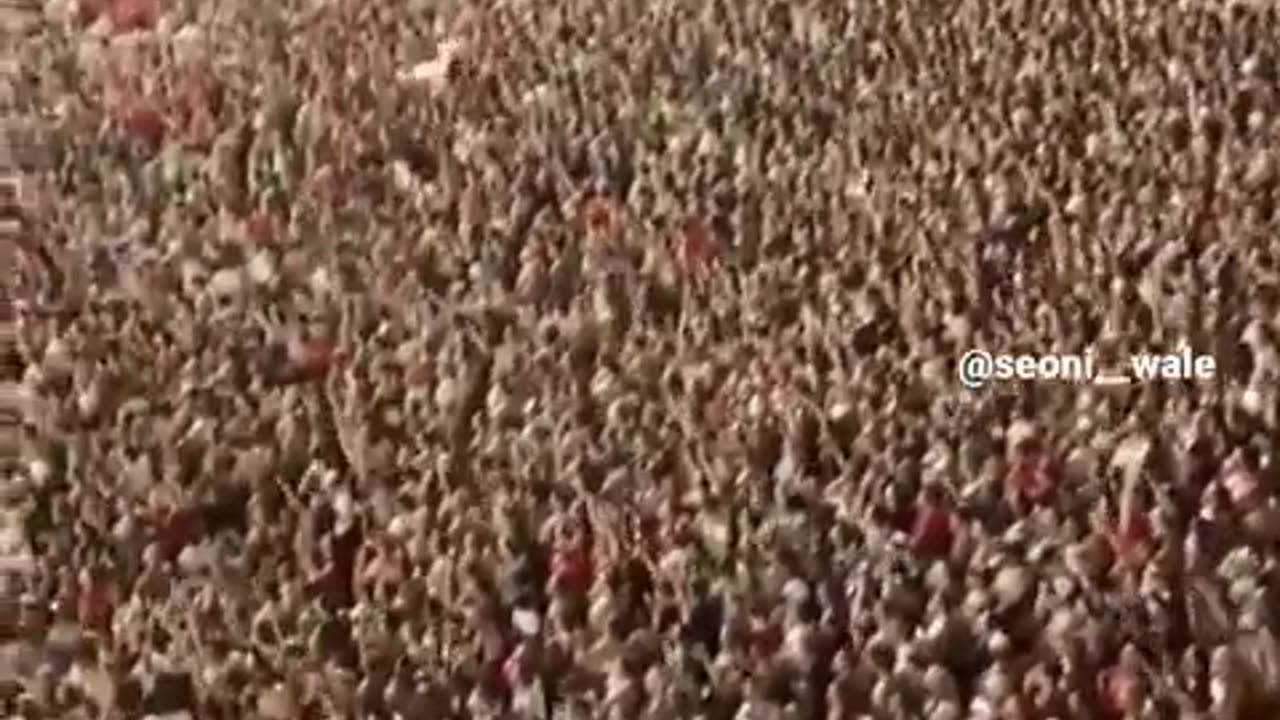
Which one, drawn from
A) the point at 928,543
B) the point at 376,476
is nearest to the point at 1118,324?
Result: the point at 928,543

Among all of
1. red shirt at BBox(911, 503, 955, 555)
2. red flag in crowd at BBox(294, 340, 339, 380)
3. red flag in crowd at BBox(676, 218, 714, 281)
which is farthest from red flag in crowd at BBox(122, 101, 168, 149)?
red shirt at BBox(911, 503, 955, 555)

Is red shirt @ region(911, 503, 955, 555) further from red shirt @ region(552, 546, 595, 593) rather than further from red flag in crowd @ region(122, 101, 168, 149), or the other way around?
red flag in crowd @ region(122, 101, 168, 149)

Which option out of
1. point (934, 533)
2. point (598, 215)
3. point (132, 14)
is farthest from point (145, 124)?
point (934, 533)

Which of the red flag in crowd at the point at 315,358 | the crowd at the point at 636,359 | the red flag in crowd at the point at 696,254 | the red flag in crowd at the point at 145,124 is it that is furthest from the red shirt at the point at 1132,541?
the red flag in crowd at the point at 145,124

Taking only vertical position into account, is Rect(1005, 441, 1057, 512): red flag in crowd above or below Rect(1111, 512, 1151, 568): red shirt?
above

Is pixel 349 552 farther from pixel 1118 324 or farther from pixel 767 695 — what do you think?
pixel 1118 324

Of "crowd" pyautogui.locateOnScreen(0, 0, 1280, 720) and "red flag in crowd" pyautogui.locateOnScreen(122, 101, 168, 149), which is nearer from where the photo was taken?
"crowd" pyautogui.locateOnScreen(0, 0, 1280, 720)

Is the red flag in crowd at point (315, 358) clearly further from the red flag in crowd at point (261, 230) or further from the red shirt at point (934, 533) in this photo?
the red shirt at point (934, 533)

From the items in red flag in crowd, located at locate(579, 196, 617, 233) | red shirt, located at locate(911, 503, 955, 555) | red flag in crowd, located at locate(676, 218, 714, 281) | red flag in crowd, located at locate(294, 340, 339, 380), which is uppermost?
red flag in crowd, located at locate(579, 196, 617, 233)
